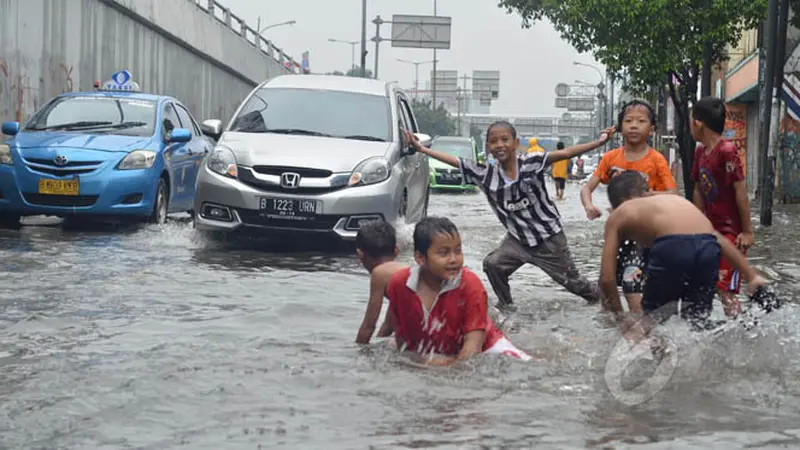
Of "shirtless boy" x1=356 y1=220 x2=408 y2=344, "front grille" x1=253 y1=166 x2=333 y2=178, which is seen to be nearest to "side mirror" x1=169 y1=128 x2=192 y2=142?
"front grille" x1=253 y1=166 x2=333 y2=178

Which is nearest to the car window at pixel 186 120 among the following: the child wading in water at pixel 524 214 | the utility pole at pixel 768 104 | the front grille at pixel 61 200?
the front grille at pixel 61 200

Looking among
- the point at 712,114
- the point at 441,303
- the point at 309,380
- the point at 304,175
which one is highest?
the point at 712,114

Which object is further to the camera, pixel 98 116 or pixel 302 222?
pixel 98 116

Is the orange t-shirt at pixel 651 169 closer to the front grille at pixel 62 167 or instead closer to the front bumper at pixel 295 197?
the front bumper at pixel 295 197

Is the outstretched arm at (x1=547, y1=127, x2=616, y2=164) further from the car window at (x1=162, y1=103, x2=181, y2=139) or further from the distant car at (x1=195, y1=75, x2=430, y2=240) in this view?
the car window at (x1=162, y1=103, x2=181, y2=139)

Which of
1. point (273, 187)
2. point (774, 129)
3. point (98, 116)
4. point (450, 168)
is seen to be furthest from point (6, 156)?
point (450, 168)

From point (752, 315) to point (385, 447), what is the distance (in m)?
2.97

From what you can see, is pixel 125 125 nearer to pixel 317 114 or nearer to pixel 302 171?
pixel 317 114

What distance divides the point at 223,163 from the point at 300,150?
71 centimetres

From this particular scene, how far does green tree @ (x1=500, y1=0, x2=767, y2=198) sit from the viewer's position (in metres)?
26.2

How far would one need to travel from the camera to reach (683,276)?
20.0ft

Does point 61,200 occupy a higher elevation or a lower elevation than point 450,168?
lower

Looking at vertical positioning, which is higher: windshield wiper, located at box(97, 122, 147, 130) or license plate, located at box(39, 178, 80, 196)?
windshield wiper, located at box(97, 122, 147, 130)

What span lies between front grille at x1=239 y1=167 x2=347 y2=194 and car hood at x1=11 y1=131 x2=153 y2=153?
8.69 feet
